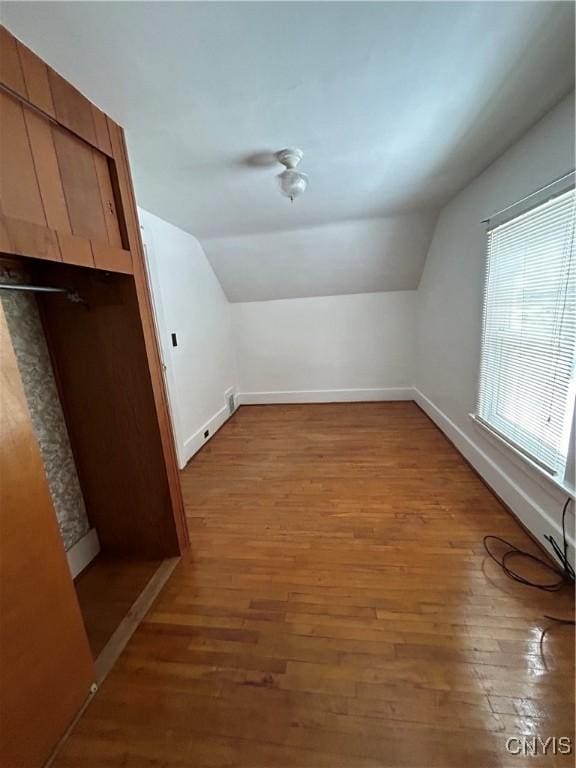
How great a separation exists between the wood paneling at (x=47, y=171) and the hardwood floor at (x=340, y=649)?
1.77 metres

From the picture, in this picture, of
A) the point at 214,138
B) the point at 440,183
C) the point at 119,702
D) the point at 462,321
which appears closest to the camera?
the point at 119,702

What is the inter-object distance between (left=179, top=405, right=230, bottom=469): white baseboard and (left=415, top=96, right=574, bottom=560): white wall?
2.52 metres

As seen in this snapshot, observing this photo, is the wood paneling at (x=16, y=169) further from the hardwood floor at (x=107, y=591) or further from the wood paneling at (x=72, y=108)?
the hardwood floor at (x=107, y=591)

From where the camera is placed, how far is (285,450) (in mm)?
3230

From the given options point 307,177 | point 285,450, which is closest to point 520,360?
point 307,177

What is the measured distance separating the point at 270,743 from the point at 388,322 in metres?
4.12

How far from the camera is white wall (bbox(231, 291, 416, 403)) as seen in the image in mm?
4344

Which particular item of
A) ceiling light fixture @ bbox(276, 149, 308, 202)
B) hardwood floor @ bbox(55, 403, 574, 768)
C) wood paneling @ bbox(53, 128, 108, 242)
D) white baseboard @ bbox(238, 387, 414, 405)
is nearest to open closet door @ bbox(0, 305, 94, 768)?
hardwood floor @ bbox(55, 403, 574, 768)

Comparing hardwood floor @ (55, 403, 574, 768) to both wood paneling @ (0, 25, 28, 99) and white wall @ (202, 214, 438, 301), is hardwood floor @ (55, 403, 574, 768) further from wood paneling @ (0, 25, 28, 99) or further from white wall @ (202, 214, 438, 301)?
white wall @ (202, 214, 438, 301)

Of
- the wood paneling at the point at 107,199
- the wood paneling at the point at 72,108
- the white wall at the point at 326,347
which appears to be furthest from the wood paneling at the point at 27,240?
the white wall at the point at 326,347

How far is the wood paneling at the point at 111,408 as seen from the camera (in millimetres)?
1598

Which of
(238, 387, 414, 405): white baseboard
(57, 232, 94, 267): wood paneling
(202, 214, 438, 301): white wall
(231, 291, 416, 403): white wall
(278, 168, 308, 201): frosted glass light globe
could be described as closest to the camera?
(57, 232, 94, 267): wood paneling

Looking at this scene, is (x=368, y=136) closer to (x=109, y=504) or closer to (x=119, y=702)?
(x=109, y=504)

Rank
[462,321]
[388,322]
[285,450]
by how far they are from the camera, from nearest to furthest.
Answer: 1. [462,321]
2. [285,450]
3. [388,322]
